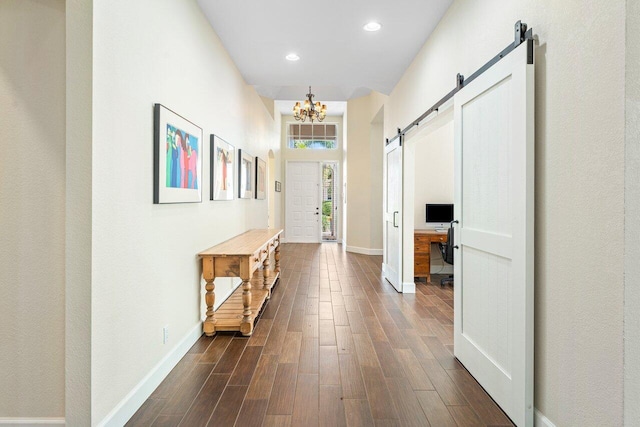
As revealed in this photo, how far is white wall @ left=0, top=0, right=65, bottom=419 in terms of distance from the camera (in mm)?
1744

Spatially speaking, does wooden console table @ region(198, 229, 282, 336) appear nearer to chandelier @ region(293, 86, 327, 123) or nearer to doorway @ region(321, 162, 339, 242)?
chandelier @ region(293, 86, 327, 123)

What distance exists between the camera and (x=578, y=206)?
153cm

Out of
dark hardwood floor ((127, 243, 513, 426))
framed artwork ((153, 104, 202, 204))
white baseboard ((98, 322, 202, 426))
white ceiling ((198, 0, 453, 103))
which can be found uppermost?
white ceiling ((198, 0, 453, 103))

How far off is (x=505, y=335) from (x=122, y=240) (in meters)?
2.12

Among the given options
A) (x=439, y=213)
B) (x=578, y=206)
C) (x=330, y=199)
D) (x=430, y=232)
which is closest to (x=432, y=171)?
(x=439, y=213)

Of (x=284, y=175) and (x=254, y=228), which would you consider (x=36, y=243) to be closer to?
(x=254, y=228)

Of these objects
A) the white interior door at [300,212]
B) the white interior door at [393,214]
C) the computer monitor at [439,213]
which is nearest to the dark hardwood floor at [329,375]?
the white interior door at [393,214]

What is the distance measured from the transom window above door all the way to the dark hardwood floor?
702 cm

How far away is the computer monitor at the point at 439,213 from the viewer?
5.85m

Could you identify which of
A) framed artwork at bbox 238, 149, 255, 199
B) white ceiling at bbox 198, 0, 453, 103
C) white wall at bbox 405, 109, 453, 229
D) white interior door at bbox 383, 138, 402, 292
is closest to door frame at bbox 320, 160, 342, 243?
white wall at bbox 405, 109, 453, 229

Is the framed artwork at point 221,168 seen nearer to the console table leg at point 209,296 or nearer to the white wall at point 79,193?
the console table leg at point 209,296

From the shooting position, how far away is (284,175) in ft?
34.2

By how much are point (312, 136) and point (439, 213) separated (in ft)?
18.8

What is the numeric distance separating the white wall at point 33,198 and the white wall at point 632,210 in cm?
233
